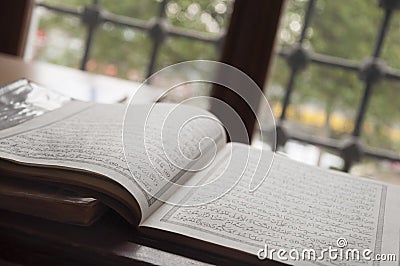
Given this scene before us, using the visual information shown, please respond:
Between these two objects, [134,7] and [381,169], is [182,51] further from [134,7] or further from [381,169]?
[381,169]

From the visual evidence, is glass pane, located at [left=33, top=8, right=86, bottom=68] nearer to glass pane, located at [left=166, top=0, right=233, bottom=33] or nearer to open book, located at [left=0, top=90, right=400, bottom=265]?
glass pane, located at [left=166, top=0, right=233, bottom=33]

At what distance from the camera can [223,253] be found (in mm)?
625

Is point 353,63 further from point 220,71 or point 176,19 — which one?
point 176,19

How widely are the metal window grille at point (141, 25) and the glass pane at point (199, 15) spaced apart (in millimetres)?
18

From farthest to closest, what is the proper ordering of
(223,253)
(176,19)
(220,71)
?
(176,19) → (220,71) → (223,253)

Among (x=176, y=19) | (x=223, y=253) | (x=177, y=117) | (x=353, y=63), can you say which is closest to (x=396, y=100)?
(x=353, y=63)

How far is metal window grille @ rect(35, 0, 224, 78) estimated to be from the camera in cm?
150

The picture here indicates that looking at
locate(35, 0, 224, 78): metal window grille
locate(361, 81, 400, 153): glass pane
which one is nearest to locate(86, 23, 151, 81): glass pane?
locate(35, 0, 224, 78): metal window grille

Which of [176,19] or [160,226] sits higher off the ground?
[176,19]

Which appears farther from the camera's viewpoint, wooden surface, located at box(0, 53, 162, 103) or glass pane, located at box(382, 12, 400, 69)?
glass pane, located at box(382, 12, 400, 69)

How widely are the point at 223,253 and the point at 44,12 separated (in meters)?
1.12

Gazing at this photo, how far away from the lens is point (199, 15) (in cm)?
152

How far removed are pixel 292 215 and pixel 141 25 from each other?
903 millimetres

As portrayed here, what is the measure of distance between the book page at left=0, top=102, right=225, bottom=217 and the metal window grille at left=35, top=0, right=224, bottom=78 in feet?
1.95
